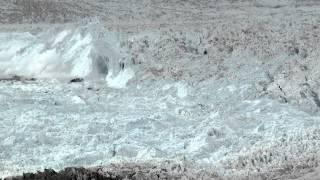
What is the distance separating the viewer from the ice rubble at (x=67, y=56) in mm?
21828

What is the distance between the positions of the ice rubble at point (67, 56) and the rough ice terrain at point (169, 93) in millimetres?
45

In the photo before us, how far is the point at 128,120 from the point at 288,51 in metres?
5.76

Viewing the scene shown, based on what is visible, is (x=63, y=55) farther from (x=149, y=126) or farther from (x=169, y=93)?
(x=149, y=126)

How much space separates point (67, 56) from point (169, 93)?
5.42 meters

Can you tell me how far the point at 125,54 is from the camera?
2203 cm

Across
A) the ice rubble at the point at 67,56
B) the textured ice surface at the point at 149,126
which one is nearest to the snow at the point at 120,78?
the ice rubble at the point at 67,56

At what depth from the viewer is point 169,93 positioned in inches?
747

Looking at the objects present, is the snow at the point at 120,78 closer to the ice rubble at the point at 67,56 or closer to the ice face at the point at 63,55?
the ice rubble at the point at 67,56

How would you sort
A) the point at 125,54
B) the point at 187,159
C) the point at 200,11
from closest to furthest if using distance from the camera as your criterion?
1. the point at 187,159
2. the point at 125,54
3. the point at 200,11

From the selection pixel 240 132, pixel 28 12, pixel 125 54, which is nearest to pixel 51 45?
pixel 125 54

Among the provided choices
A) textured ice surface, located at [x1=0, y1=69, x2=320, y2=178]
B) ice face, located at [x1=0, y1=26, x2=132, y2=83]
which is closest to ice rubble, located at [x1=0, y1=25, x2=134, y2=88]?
ice face, located at [x1=0, y1=26, x2=132, y2=83]

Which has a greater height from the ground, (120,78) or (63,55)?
(63,55)

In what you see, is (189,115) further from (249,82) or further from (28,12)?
(28,12)

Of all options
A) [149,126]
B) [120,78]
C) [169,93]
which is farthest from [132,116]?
[120,78]
